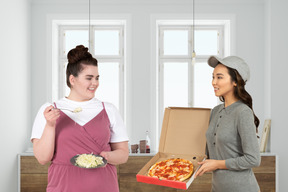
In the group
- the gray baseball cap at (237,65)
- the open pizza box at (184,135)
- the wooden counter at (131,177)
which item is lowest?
the wooden counter at (131,177)

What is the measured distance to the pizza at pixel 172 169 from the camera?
5.12 feet

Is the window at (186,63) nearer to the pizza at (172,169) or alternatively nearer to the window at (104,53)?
the window at (104,53)

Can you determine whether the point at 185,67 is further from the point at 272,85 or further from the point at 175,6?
the point at 272,85

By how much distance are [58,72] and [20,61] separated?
2.28ft

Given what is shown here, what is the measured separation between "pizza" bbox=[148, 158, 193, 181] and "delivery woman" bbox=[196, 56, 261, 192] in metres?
0.10

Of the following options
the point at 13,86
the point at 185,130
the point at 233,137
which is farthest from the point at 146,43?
the point at 233,137

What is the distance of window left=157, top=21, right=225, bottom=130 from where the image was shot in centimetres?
429

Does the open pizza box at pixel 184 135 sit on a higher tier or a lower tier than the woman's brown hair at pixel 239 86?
lower

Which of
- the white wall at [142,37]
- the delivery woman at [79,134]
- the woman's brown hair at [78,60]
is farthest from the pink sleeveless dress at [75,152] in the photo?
the white wall at [142,37]

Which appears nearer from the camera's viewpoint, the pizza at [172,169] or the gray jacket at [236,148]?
the gray jacket at [236,148]

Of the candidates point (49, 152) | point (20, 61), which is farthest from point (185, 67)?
point (49, 152)

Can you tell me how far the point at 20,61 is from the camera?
12.0ft

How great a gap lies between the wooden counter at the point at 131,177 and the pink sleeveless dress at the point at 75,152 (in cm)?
211

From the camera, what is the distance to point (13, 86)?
11.3 ft
